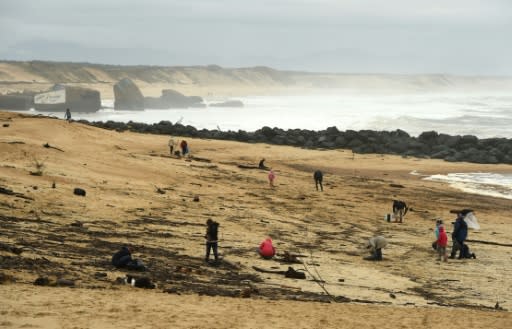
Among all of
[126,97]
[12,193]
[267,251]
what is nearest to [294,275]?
[267,251]

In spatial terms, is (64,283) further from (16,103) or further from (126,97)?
(126,97)

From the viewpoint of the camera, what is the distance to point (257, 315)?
433 inches

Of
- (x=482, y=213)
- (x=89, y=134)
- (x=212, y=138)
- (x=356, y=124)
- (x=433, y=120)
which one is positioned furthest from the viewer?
(x=433, y=120)

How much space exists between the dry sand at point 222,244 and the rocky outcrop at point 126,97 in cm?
5067

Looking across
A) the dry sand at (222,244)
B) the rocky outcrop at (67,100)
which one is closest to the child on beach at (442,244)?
the dry sand at (222,244)

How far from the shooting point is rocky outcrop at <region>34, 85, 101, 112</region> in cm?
7178

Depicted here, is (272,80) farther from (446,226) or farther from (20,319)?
(20,319)

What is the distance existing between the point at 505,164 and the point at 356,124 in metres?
28.8

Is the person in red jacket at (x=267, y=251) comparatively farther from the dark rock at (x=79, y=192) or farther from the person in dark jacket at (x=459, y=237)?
the dark rock at (x=79, y=192)

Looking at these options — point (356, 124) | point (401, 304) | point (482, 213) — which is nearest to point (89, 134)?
point (482, 213)

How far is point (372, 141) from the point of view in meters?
46.8

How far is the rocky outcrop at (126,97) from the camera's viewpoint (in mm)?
84000

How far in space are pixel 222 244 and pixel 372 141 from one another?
30.9 metres

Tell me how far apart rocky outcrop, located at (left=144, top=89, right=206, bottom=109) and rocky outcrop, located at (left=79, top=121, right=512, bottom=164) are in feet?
140
